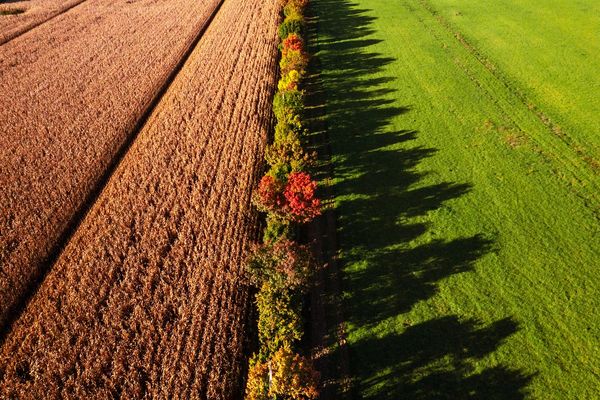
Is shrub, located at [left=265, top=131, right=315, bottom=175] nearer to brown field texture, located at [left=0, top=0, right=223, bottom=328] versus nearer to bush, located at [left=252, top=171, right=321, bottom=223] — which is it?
bush, located at [left=252, top=171, right=321, bottom=223]

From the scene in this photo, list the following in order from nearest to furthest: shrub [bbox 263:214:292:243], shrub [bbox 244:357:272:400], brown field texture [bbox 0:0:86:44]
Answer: shrub [bbox 244:357:272:400], shrub [bbox 263:214:292:243], brown field texture [bbox 0:0:86:44]

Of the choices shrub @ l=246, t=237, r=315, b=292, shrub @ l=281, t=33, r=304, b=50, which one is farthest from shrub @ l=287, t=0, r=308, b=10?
shrub @ l=246, t=237, r=315, b=292

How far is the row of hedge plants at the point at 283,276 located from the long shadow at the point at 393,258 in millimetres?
2357

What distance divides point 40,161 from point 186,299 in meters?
16.4

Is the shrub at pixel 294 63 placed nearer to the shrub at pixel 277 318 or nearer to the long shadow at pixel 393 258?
the long shadow at pixel 393 258

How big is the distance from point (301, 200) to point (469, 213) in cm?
905

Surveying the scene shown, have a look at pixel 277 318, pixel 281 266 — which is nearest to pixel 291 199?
pixel 281 266

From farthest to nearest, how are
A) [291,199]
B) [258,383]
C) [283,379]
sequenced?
[291,199] < [258,383] < [283,379]

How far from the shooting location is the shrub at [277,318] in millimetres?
14719

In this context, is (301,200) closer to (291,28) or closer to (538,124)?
(538,124)

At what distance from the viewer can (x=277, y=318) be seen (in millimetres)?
15109

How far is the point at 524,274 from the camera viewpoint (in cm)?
1773

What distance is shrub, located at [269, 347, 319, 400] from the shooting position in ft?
42.2

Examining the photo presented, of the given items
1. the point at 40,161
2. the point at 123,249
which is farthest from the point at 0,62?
the point at 123,249
